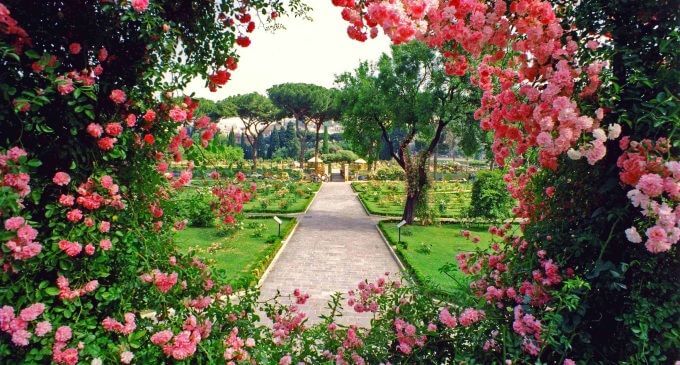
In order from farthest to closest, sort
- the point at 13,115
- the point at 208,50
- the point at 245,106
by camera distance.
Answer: the point at 245,106
the point at 208,50
the point at 13,115

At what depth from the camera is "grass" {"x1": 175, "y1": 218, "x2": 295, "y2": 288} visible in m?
8.90

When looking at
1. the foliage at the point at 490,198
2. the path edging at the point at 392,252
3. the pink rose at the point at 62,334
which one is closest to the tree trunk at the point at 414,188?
the path edging at the point at 392,252

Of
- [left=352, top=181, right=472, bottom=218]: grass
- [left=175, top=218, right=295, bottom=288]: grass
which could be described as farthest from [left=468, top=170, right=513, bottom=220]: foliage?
[left=175, top=218, right=295, bottom=288]: grass

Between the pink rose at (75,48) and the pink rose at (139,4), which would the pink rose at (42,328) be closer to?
the pink rose at (75,48)

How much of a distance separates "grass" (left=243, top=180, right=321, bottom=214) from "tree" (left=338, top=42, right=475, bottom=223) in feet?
14.9

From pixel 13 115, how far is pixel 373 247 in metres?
10.2

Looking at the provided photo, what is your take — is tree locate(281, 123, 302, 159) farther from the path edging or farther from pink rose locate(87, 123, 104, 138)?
pink rose locate(87, 123, 104, 138)

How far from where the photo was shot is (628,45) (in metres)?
2.19

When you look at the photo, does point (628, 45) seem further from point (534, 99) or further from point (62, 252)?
point (62, 252)

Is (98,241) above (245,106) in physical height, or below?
below

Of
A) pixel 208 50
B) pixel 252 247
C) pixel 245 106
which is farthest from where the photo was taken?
pixel 245 106

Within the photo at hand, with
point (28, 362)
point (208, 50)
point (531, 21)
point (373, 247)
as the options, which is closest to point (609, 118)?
point (531, 21)

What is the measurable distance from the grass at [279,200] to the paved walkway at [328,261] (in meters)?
1.41

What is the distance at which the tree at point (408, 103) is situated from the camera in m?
13.5
